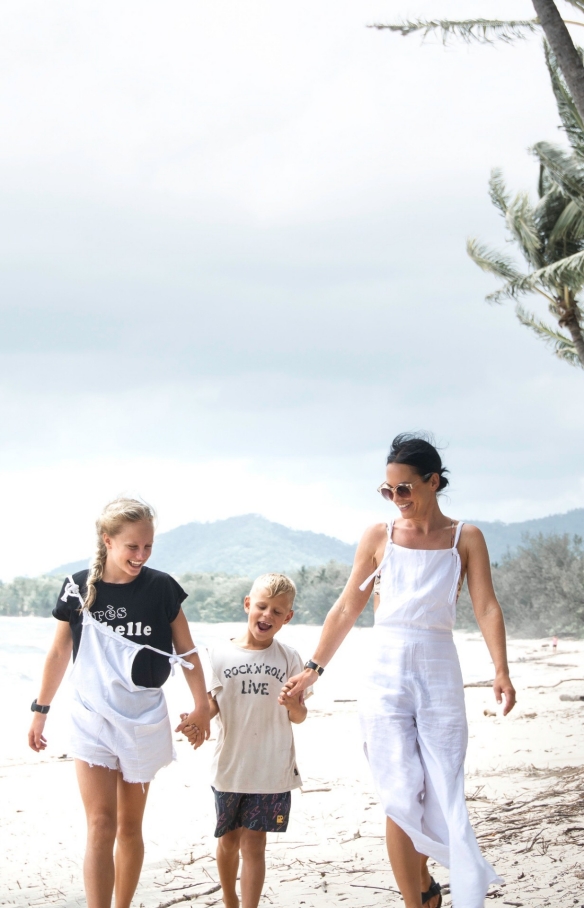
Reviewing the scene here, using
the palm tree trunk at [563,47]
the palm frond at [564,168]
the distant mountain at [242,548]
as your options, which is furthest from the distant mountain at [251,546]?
the palm tree trunk at [563,47]

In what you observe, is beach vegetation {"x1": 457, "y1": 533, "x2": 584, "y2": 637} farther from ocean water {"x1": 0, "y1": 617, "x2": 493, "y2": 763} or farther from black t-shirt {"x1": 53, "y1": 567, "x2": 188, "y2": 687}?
black t-shirt {"x1": 53, "y1": 567, "x2": 188, "y2": 687}

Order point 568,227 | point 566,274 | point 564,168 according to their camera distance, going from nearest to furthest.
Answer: point 564,168
point 566,274
point 568,227

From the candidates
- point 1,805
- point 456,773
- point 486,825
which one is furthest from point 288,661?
point 1,805

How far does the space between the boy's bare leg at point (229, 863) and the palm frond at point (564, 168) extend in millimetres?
14353

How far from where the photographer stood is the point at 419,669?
164 inches

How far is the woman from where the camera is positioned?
13.2 ft

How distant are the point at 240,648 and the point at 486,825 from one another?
98.9 inches

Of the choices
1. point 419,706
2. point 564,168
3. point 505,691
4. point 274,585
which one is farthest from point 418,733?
point 564,168

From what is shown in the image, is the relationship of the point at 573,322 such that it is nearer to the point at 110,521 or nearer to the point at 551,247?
the point at 551,247

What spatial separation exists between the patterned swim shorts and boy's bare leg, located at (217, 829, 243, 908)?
0.04 metres

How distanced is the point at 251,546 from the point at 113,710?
67322 millimetres

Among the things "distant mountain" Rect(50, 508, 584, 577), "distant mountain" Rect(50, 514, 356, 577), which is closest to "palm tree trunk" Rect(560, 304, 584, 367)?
"distant mountain" Rect(50, 508, 584, 577)

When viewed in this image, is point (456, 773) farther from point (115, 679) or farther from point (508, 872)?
point (115, 679)

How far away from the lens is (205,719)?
169 inches
